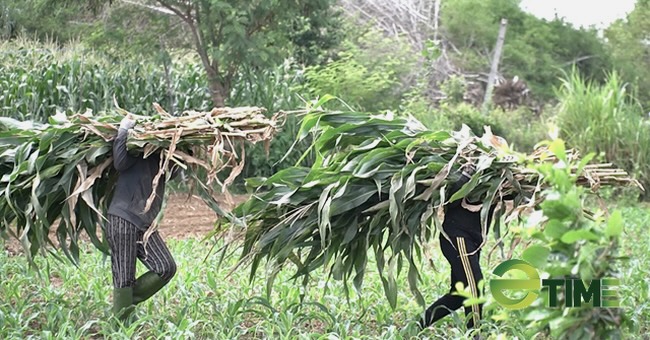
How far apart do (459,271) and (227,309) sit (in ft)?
4.84

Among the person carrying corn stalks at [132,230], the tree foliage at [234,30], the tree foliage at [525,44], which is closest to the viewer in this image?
the person carrying corn stalks at [132,230]

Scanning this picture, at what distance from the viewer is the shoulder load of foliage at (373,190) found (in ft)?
14.4

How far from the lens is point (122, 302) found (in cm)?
480

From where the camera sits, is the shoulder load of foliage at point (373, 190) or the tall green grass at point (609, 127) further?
the tall green grass at point (609, 127)

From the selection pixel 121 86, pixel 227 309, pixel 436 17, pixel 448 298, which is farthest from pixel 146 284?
pixel 436 17

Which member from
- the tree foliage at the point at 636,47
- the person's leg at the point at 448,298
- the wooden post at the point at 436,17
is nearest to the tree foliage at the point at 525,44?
the wooden post at the point at 436,17

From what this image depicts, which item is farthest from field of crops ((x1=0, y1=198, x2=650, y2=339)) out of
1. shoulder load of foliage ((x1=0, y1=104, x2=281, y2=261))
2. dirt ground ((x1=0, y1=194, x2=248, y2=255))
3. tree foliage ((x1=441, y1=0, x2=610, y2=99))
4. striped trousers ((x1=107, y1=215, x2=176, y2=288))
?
tree foliage ((x1=441, y1=0, x2=610, y2=99))

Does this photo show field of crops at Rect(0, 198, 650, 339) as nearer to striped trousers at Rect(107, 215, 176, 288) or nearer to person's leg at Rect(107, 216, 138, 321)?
person's leg at Rect(107, 216, 138, 321)

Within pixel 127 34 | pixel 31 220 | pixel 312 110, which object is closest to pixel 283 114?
pixel 312 110

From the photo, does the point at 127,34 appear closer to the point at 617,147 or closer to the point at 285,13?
the point at 285,13

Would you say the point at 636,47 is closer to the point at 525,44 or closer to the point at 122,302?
the point at 525,44

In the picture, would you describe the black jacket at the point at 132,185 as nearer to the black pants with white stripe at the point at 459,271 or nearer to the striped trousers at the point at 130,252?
the striped trousers at the point at 130,252

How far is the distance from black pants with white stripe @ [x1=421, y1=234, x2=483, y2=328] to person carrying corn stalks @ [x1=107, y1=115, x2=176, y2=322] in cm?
155

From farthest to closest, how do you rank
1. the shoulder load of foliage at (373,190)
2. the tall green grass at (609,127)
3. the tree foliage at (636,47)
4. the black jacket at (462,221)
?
1. the tree foliage at (636,47)
2. the tall green grass at (609,127)
3. the black jacket at (462,221)
4. the shoulder load of foliage at (373,190)
